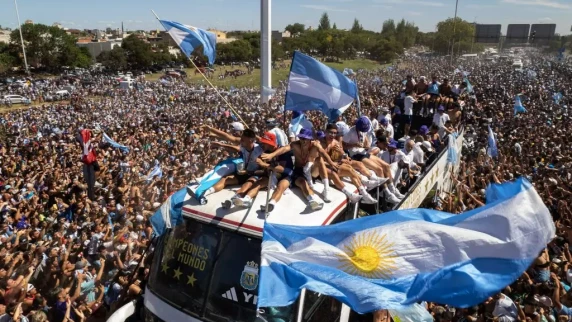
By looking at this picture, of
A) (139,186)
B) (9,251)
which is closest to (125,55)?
(139,186)

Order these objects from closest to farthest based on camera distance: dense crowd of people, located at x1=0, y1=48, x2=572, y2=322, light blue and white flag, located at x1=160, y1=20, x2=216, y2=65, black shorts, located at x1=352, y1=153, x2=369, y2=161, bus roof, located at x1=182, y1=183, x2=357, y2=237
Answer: bus roof, located at x1=182, y1=183, x2=357, y2=237
dense crowd of people, located at x1=0, y1=48, x2=572, y2=322
black shorts, located at x1=352, y1=153, x2=369, y2=161
light blue and white flag, located at x1=160, y1=20, x2=216, y2=65

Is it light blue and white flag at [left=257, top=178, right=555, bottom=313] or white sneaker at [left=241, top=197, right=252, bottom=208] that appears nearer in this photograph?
light blue and white flag at [left=257, top=178, right=555, bottom=313]

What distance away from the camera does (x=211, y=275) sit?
4.48 meters

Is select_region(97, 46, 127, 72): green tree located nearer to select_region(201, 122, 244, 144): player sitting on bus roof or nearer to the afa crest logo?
select_region(201, 122, 244, 144): player sitting on bus roof

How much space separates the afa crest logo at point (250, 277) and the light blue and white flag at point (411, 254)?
1.14 feet

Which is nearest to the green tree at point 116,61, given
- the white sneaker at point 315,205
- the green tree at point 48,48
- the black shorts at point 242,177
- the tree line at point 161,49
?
the tree line at point 161,49

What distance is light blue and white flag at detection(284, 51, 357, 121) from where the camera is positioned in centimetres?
867

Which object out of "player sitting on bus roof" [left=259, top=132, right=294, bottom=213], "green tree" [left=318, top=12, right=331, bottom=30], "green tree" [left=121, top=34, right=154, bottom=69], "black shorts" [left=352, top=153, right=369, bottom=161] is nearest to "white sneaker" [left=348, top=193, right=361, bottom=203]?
"player sitting on bus roof" [left=259, top=132, right=294, bottom=213]

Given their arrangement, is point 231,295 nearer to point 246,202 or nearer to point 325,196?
point 246,202

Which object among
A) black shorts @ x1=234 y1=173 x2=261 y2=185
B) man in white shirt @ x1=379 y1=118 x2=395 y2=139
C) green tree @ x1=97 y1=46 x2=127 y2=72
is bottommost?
green tree @ x1=97 y1=46 x2=127 y2=72

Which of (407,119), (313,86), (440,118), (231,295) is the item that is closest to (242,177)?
(231,295)

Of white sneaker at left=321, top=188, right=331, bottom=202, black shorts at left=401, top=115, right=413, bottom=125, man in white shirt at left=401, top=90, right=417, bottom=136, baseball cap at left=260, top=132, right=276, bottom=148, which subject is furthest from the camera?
black shorts at left=401, top=115, right=413, bottom=125

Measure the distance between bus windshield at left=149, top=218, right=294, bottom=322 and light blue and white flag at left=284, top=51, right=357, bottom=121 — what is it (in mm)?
4437

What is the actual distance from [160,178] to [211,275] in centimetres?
960
